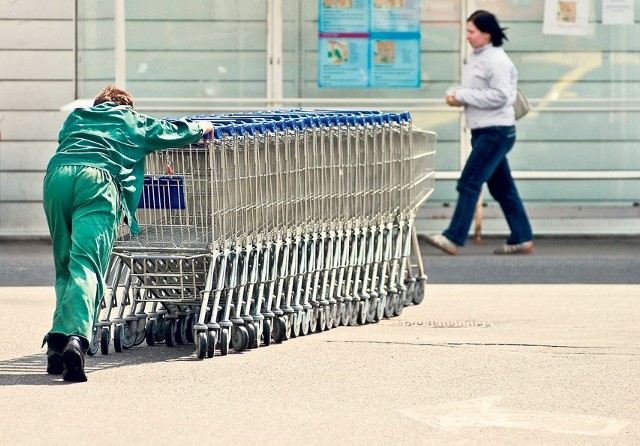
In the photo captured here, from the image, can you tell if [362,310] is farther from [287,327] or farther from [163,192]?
[163,192]

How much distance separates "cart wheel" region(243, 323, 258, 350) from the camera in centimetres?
966

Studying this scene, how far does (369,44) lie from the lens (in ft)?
55.5

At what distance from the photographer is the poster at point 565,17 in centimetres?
1706

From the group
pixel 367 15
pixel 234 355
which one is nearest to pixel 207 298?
pixel 234 355

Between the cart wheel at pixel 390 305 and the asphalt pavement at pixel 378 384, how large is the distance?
0.06 m

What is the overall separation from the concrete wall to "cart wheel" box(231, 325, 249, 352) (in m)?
7.91

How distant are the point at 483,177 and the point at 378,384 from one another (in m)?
6.31

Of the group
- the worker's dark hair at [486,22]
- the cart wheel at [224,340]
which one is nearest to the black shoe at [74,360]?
the cart wheel at [224,340]

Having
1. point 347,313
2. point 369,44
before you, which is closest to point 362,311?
point 347,313

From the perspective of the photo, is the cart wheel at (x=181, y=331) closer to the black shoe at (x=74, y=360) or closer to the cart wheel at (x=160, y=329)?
the cart wheel at (x=160, y=329)

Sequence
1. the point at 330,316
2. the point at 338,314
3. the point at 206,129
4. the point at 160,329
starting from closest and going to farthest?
1. the point at 206,129
2. the point at 160,329
3. the point at 330,316
4. the point at 338,314

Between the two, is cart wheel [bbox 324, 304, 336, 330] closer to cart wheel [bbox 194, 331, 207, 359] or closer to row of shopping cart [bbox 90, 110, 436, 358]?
row of shopping cart [bbox 90, 110, 436, 358]

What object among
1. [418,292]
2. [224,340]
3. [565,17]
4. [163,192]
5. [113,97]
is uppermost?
[565,17]

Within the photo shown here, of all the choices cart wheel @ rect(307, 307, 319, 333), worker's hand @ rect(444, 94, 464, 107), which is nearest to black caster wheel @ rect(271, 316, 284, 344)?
cart wheel @ rect(307, 307, 319, 333)
